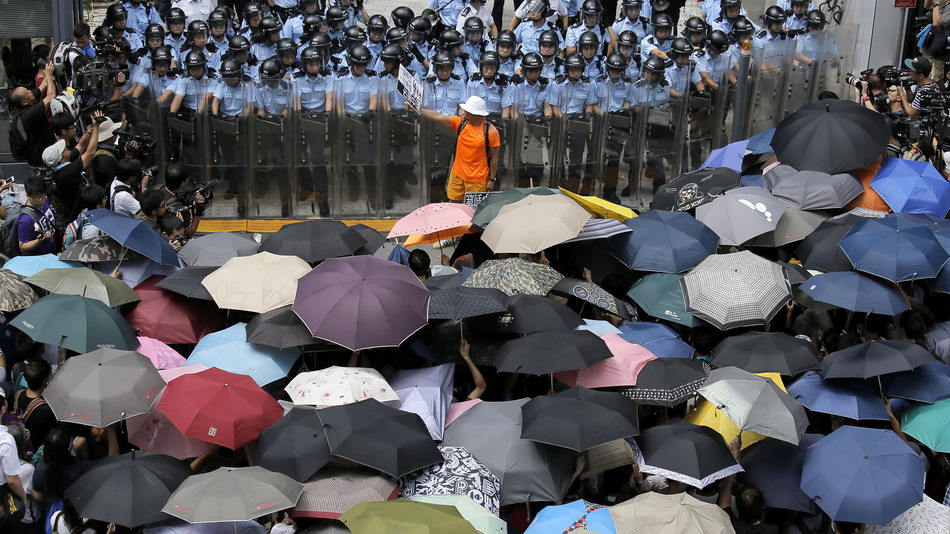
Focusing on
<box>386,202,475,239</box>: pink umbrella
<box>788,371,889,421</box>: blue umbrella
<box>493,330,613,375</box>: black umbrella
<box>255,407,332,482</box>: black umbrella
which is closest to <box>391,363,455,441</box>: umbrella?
<box>493,330,613,375</box>: black umbrella

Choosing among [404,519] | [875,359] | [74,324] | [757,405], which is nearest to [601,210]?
[875,359]

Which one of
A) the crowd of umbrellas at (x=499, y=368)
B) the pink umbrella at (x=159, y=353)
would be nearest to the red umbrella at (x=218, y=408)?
the crowd of umbrellas at (x=499, y=368)

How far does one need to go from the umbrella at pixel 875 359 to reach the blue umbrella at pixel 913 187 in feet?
11.7

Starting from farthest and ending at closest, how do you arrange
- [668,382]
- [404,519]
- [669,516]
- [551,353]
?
[551,353]
[668,382]
[669,516]
[404,519]

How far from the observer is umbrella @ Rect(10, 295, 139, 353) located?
7.96 meters

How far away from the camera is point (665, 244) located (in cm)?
1014

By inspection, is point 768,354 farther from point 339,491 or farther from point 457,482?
point 339,491

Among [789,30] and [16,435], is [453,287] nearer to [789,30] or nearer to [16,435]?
[16,435]

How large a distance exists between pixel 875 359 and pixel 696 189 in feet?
13.0

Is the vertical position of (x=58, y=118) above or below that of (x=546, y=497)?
above

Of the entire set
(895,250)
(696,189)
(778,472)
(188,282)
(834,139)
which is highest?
(834,139)

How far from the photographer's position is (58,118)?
11.0m

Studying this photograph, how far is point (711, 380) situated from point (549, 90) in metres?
7.83

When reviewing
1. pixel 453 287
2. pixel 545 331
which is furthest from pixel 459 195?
pixel 545 331
